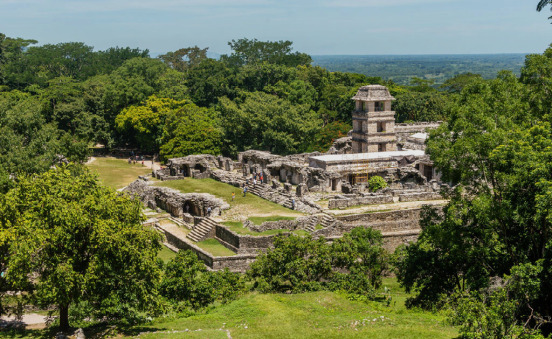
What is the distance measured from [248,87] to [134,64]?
2512 cm

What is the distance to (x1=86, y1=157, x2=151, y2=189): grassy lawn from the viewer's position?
55375mm

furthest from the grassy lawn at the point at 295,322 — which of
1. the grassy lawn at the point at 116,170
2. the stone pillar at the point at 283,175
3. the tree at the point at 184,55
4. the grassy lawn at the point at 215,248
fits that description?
the tree at the point at 184,55

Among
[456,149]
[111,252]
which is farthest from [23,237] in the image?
[456,149]

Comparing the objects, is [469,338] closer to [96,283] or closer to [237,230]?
[96,283]

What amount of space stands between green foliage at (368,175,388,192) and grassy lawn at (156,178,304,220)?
7.08 m

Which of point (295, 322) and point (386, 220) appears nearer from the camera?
point (295, 322)

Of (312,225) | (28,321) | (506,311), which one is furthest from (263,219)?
(506,311)

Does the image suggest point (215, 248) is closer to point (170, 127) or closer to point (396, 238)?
point (396, 238)

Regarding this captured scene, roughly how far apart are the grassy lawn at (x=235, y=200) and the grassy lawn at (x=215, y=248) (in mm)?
2370

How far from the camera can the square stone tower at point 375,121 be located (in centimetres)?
5262

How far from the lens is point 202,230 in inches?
1484

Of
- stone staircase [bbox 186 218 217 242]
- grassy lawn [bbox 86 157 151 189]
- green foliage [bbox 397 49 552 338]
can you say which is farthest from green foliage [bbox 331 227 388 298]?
grassy lawn [bbox 86 157 151 189]

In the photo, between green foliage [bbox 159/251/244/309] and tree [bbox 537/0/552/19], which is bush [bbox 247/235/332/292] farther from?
tree [bbox 537/0/552/19]

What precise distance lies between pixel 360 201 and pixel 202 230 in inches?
401
